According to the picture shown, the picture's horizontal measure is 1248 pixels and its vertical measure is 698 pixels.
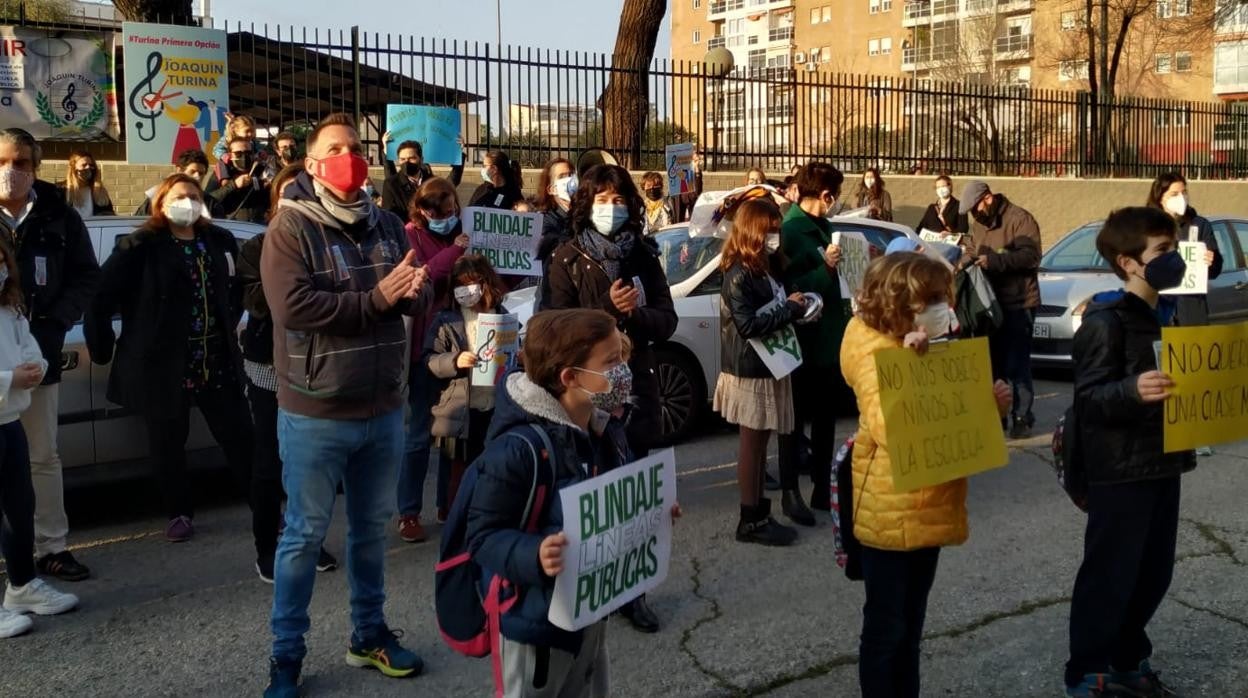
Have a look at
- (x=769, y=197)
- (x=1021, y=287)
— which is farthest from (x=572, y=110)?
(x=769, y=197)

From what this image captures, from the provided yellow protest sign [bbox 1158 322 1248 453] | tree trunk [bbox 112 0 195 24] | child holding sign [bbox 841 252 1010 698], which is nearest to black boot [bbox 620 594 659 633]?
child holding sign [bbox 841 252 1010 698]

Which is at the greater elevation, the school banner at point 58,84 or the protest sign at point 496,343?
the school banner at point 58,84

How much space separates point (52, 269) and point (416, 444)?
188 centimetres

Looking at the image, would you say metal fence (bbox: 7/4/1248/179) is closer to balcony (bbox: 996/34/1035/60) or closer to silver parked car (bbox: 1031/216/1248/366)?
silver parked car (bbox: 1031/216/1248/366)

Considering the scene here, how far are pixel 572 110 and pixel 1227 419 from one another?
12.6 metres

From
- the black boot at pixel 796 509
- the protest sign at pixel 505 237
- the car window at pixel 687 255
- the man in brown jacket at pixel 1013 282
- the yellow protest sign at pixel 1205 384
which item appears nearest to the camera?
the yellow protest sign at pixel 1205 384

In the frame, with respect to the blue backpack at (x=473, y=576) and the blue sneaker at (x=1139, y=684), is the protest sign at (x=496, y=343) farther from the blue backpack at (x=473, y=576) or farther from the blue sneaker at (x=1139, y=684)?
the blue sneaker at (x=1139, y=684)

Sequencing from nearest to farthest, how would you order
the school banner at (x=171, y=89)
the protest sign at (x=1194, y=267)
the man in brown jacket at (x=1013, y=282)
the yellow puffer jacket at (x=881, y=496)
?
the yellow puffer jacket at (x=881, y=496) < the protest sign at (x=1194, y=267) < the man in brown jacket at (x=1013, y=282) < the school banner at (x=171, y=89)

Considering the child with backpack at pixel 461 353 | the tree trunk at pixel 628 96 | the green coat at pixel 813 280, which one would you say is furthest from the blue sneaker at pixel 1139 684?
the tree trunk at pixel 628 96

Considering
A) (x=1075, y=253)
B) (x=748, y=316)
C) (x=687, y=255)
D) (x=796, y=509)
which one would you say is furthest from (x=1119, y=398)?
(x=1075, y=253)

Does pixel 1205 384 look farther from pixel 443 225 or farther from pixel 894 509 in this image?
pixel 443 225

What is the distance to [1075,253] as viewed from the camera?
1257 cm

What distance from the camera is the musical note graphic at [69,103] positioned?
1305cm

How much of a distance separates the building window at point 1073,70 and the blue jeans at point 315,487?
3663 centimetres
